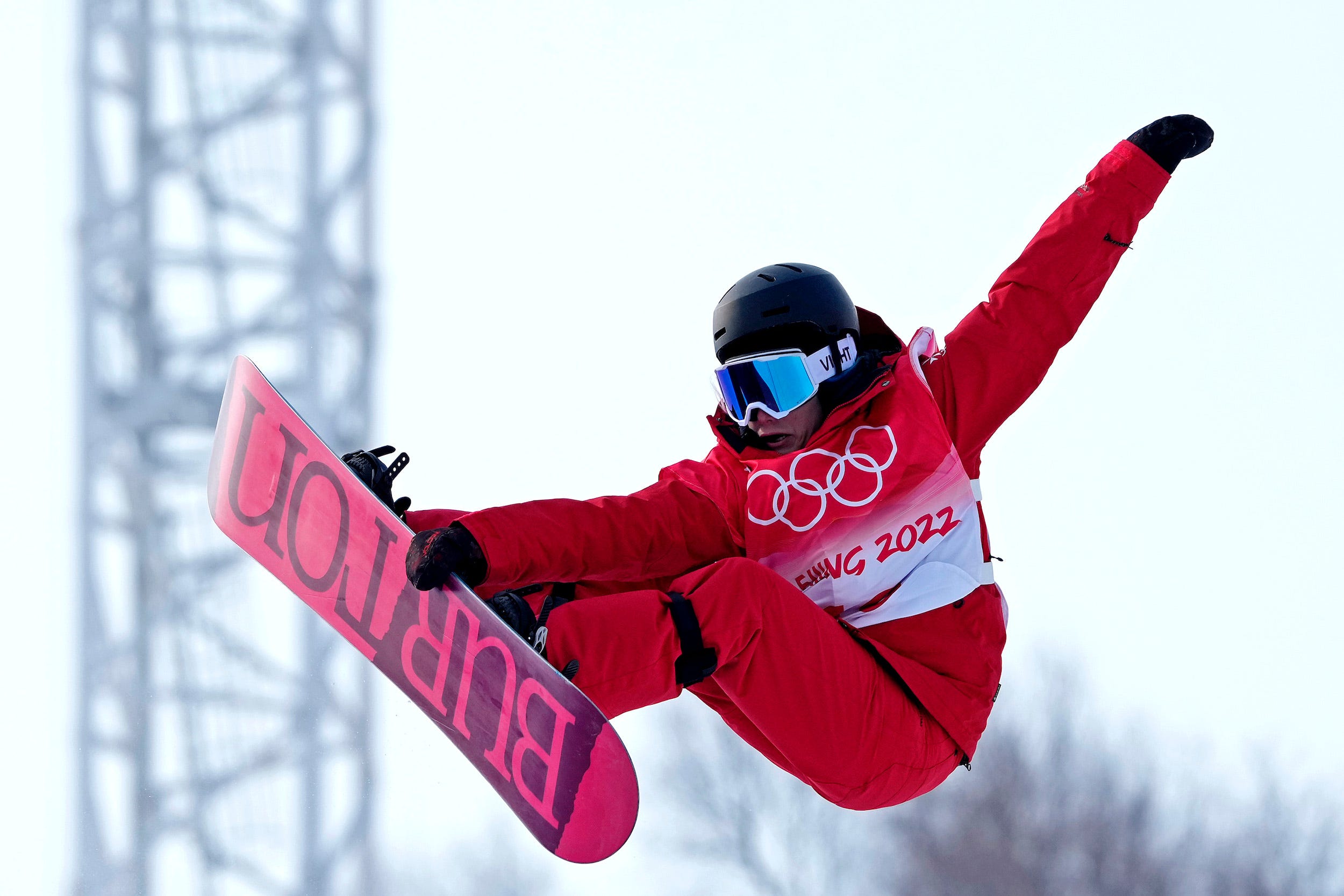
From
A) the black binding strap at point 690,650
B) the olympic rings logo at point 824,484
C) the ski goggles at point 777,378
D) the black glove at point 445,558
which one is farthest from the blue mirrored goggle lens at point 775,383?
the black glove at point 445,558

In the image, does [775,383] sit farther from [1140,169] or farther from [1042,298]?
[1140,169]

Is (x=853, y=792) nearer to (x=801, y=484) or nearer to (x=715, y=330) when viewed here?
(x=801, y=484)

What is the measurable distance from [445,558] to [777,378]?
85cm

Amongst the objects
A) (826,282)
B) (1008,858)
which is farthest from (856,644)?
(1008,858)

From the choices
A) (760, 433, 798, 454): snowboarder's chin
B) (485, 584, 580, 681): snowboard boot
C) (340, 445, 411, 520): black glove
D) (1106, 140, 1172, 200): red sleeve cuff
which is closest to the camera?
(485, 584, 580, 681): snowboard boot

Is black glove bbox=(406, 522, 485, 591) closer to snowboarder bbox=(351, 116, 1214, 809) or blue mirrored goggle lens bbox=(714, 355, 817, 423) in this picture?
snowboarder bbox=(351, 116, 1214, 809)

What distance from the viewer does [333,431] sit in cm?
604

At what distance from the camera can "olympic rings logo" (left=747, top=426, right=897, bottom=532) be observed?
2.94 meters

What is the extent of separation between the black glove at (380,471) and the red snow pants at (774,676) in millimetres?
520

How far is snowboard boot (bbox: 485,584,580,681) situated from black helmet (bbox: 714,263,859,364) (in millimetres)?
750

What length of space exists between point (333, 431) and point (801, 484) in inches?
141

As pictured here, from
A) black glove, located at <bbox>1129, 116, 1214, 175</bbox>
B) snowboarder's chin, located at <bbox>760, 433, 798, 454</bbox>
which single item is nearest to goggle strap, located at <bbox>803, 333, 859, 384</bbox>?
snowboarder's chin, located at <bbox>760, 433, 798, 454</bbox>

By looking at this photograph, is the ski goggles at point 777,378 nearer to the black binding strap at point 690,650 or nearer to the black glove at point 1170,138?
the black binding strap at point 690,650

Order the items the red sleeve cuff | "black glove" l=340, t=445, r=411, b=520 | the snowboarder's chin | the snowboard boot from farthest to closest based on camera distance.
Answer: the red sleeve cuff, the snowboarder's chin, "black glove" l=340, t=445, r=411, b=520, the snowboard boot
